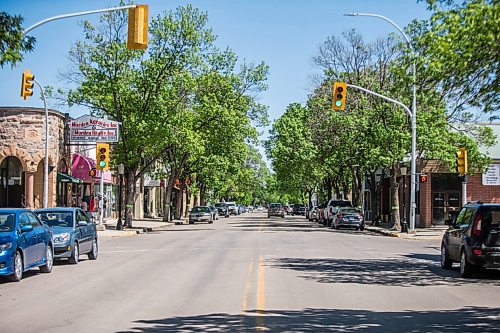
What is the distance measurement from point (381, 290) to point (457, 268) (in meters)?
6.21

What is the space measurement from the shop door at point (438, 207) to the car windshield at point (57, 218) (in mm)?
34670

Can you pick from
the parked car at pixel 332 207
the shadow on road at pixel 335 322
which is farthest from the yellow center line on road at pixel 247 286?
the parked car at pixel 332 207

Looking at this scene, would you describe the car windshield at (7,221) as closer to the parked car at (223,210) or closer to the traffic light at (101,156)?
the traffic light at (101,156)

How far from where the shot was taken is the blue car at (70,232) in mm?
19234

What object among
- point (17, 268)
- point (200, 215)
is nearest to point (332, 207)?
point (200, 215)

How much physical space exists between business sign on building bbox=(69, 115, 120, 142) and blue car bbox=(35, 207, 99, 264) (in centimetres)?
1785

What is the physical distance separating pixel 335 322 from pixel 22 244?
317 inches

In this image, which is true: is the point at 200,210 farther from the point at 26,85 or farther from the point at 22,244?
the point at 22,244

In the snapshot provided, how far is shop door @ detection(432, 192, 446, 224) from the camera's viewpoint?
5003 cm

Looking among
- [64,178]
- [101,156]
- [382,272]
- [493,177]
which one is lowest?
[382,272]

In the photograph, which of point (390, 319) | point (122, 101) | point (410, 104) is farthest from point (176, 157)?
point (390, 319)

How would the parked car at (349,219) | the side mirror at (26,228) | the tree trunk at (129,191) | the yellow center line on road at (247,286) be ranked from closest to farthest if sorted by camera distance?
the yellow center line on road at (247,286) → the side mirror at (26,228) → the tree trunk at (129,191) → the parked car at (349,219)

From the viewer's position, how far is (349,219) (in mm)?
46719

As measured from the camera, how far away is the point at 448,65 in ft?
49.5
